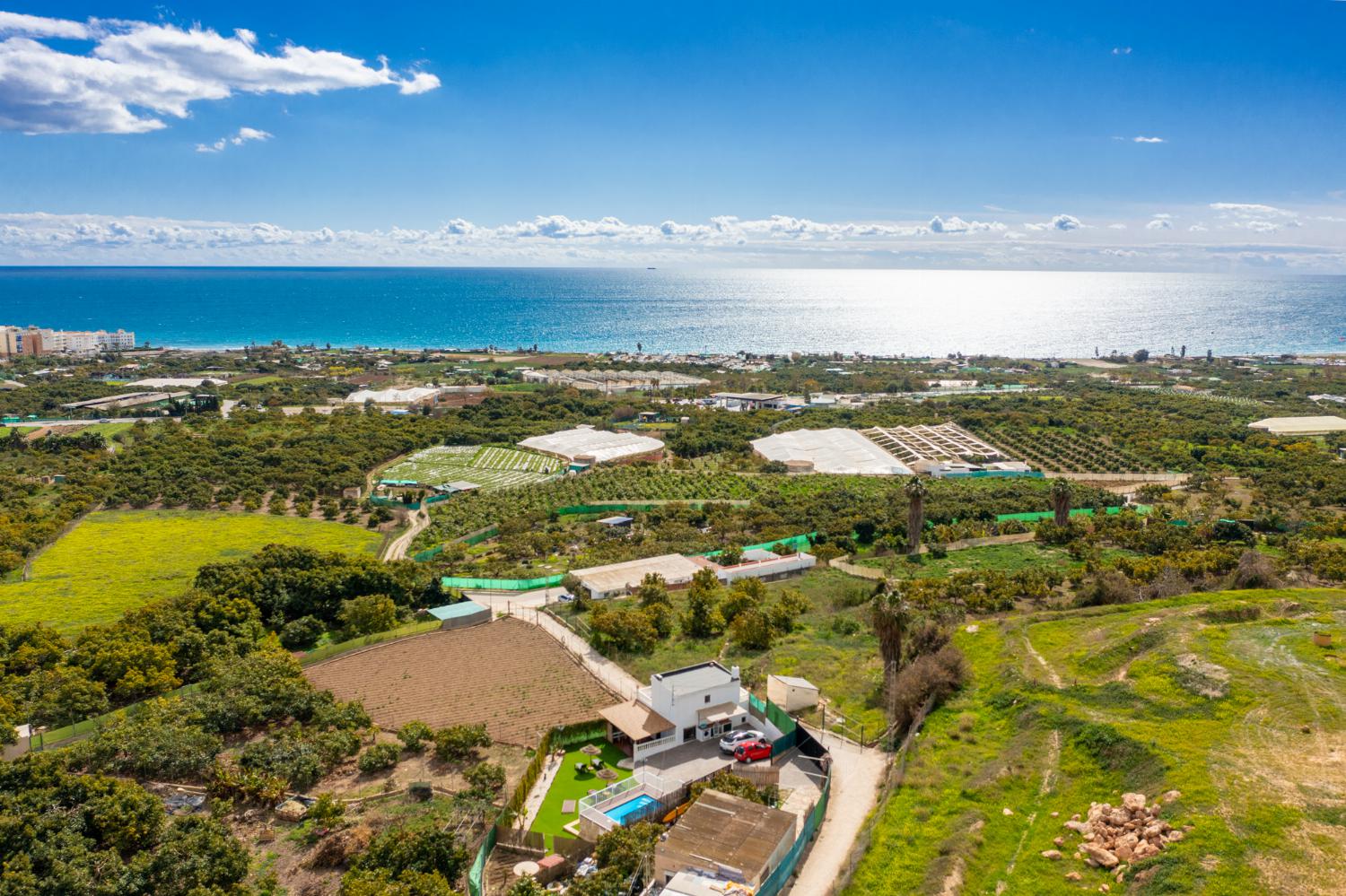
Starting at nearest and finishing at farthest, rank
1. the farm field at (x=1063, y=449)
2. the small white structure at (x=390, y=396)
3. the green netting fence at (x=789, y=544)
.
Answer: the green netting fence at (x=789, y=544), the farm field at (x=1063, y=449), the small white structure at (x=390, y=396)

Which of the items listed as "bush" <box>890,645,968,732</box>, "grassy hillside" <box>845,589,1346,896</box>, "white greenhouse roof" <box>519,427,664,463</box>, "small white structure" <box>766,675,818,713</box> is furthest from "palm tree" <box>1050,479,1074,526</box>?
"white greenhouse roof" <box>519,427,664,463</box>

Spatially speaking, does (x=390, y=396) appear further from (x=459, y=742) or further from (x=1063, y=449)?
(x=459, y=742)

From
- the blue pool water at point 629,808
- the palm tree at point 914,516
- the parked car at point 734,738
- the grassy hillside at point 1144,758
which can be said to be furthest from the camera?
the palm tree at point 914,516

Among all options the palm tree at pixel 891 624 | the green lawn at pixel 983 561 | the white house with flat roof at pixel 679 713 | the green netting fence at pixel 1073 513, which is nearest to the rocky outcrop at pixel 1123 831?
the palm tree at pixel 891 624

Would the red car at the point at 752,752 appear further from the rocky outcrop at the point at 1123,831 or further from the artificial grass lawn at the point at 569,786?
the rocky outcrop at the point at 1123,831

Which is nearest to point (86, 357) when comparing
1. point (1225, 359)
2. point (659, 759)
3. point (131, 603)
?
point (131, 603)

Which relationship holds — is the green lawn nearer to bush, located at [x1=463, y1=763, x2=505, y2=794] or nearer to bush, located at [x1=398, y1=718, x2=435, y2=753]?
bush, located at [x1=463, y1=763, x2=505, y2=794]

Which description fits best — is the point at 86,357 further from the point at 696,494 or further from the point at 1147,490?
the point at 1147,490
